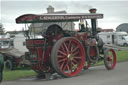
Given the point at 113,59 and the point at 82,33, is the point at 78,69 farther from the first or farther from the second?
the point at 113,59

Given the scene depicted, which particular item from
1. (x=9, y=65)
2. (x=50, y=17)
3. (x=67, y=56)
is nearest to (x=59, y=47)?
(x=67, y=56)

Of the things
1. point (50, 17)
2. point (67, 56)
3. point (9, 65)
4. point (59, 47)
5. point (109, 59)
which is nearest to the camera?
point (50, 17)

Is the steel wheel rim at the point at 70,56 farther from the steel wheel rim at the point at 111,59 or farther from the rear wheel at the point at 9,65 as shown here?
the rear wheel at the point at 9,65

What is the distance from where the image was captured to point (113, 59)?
9.98m

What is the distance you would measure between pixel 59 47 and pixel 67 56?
22.9 inches

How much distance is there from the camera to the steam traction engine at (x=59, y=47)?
780cm

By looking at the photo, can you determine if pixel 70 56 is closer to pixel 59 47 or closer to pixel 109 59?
pixel 59 47

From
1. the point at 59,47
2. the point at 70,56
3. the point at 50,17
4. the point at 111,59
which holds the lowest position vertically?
the point at 111,59

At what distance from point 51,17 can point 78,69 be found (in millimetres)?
2235

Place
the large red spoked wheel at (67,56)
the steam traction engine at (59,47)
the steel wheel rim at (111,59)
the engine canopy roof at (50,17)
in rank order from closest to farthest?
the engine canopy roof at (50,17) < the large red spoked wheel at (67,56) < the steam traction engine at (59,47) < the steel wheel rim at (111,59)

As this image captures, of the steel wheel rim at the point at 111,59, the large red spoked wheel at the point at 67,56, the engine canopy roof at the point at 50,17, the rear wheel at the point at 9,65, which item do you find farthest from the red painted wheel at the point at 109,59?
the rear wheel at the point at 9,65

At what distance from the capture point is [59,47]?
7840mm

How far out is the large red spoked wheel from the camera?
7672 millimetres

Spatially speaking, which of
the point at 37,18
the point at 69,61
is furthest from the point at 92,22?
the point at 37,18
